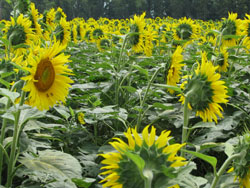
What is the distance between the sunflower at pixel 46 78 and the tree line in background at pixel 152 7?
27943mm

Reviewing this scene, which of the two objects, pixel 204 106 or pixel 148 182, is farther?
pixel 204 106

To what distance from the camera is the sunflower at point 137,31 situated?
301 centimetres

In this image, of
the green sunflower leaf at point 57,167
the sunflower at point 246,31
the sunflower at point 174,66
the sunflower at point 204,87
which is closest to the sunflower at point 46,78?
the green sunflower leaf at point 57,167

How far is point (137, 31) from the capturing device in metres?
3.05

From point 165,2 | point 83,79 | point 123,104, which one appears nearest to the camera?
point 123,104

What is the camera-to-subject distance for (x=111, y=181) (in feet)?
3.11

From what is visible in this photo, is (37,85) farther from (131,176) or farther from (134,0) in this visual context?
(134,0)

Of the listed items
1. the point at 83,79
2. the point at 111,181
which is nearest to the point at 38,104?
the point at 111,181

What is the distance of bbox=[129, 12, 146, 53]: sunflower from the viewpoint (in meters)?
3.01

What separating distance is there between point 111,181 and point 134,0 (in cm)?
3508

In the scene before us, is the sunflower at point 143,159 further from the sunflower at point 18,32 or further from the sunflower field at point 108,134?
the sunflower at point 18,32

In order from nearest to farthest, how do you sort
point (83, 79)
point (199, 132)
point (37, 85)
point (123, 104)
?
point (37, 85) < point (199, 132) < point (123, 104) < point (83, 79)

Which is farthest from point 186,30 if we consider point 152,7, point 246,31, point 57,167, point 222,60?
point 152,7

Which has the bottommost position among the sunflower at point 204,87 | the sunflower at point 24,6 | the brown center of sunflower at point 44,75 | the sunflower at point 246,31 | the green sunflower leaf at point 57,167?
the green sunflower leaf at point 57,167
